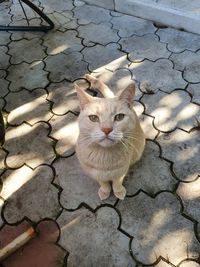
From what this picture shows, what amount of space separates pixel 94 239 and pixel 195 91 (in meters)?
1.53

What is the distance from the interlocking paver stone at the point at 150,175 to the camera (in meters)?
2.12

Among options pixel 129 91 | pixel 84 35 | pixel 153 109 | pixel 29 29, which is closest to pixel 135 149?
pixel 129 91

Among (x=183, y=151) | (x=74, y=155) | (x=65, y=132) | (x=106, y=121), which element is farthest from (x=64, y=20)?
(x=106, y=121)

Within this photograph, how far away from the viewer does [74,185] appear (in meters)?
2.18

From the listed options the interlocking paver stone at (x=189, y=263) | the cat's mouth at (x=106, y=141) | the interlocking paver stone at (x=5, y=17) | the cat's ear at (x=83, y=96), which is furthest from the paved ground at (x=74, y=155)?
the cat's ear at (x=83, y=96)

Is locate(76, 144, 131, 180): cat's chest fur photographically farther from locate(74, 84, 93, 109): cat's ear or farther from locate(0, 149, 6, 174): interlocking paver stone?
locate(0, 149, 6, 174): interlocking paver stone

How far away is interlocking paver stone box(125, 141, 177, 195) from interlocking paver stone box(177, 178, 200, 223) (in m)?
0.07

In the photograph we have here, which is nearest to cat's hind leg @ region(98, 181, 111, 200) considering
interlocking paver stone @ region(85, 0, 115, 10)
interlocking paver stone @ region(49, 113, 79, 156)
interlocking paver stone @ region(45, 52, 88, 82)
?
interlocking paver stone @ region(49, 113, 79, 156)

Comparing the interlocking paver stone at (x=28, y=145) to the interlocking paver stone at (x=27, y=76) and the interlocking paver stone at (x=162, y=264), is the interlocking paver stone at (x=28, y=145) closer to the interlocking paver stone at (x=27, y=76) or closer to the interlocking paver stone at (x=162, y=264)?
the interlocking paver stone at (x=27, y=76)

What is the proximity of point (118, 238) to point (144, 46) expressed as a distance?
203 centimetres

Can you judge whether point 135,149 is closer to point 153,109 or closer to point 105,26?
point 153,109

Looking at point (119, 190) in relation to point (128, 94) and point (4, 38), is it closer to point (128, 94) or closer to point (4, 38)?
point (128, 94)

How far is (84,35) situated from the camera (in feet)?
11.2

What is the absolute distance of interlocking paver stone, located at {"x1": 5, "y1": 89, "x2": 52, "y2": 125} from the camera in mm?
2645
